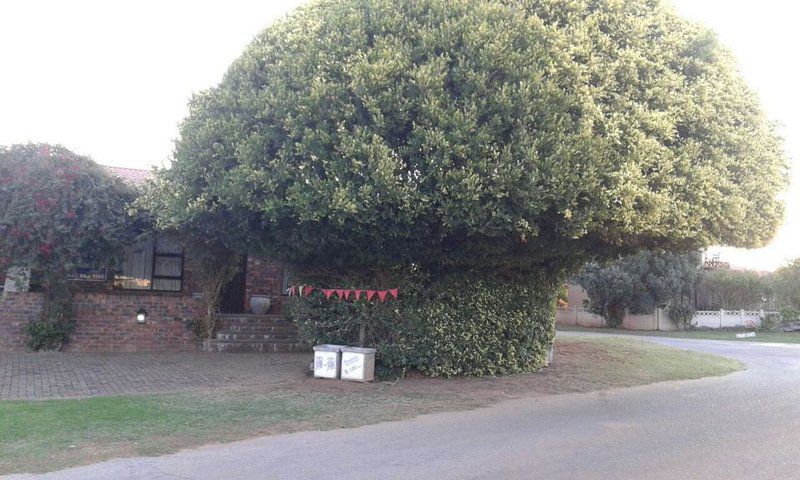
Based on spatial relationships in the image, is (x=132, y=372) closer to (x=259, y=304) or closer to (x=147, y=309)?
(x=147, y=309)

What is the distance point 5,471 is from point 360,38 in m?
6.81

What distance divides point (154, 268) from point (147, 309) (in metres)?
1.62

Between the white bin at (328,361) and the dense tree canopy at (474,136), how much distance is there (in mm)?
1614

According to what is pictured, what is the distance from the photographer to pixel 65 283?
1529cm

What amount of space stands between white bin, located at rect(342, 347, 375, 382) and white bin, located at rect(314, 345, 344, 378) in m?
0.11

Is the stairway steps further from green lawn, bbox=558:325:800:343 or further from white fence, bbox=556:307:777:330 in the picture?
white fence, bbox=556:307:777:330

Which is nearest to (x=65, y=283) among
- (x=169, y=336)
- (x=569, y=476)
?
(x=169, y=336)

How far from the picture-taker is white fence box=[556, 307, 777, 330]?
35469 millimetres

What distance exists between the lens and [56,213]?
14055 mm

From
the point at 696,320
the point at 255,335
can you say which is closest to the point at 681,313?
the point at 696,320

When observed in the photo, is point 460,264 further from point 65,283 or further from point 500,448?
point 65,283

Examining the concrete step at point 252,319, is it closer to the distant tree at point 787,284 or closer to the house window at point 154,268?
the house window at point 154,268

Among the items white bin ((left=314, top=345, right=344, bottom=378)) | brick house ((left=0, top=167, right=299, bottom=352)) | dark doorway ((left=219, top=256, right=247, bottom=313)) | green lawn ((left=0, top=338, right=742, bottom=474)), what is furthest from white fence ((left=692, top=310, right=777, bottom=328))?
white bin ((left=314, top=345, right=344, bottom=378))

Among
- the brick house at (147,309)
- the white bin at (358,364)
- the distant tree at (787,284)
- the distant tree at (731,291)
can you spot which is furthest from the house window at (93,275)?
the distant tree at (787,284)
